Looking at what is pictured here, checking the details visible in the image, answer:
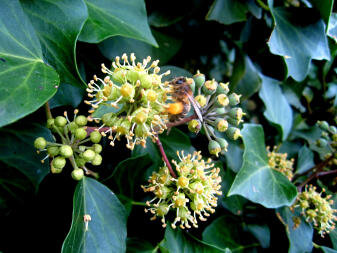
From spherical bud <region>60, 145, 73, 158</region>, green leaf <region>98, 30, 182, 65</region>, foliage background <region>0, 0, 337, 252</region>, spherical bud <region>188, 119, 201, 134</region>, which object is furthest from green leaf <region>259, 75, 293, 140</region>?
spherical bud <region>60, 145, 73, 158</region>

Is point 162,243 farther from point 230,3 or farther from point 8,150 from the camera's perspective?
point 230,3

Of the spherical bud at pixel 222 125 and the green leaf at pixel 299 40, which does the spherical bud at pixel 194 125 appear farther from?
the green leaf at pixel 299 40

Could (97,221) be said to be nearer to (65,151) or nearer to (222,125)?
(65,151)

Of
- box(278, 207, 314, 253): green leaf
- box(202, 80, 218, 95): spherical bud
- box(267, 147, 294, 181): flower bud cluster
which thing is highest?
box(202, 80, 218, 95): spherical bud

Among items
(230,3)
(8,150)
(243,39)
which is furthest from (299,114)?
(8,150)

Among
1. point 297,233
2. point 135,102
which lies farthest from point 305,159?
point 135,102

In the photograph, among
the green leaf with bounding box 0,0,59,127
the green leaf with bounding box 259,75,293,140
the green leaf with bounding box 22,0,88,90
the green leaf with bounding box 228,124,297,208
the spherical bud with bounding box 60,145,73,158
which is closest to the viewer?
the green leaf with bounding box 0,0,59,127

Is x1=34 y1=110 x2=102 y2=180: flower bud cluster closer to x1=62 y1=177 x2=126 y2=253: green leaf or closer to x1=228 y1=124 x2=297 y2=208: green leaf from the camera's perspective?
x1=62 y1=177 x2=126 y2=253: green leaf
